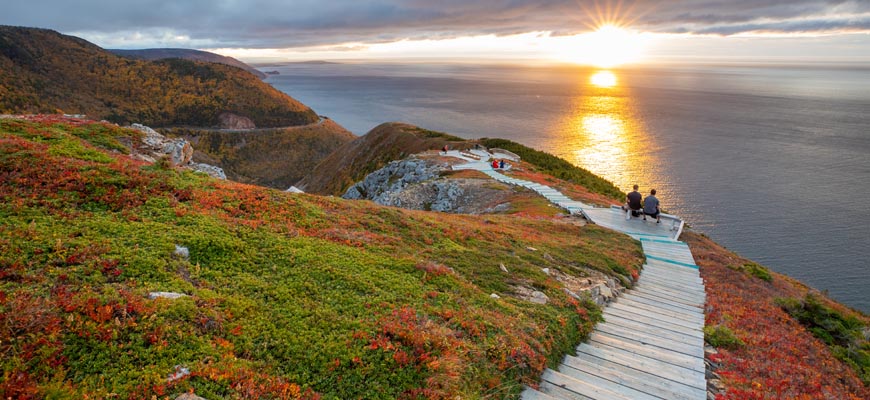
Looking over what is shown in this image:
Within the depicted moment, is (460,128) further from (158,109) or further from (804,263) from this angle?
(158,109)

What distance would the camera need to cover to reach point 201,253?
980cm

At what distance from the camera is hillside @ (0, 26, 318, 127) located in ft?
457

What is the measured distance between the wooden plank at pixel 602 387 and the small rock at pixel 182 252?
8451mm

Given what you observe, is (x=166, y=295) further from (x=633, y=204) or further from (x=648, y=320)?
(x=633, y=204)

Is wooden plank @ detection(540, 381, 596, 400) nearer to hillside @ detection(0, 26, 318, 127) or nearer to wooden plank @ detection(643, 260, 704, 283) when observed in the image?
wooden plank @ detection(643, 260, 704, 283)

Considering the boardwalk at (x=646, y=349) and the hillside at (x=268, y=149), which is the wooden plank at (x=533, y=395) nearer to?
the boardwalk at (x=646, y=349)

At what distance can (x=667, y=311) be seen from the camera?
520 inches

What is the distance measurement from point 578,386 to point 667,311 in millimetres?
6910

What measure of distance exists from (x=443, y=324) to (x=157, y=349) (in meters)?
5.00

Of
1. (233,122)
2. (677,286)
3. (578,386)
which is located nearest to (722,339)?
(677,286)

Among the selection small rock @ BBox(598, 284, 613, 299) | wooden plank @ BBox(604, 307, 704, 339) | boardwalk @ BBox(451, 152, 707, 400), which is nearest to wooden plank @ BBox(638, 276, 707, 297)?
boardwalk @ BBox(451, 152, 707, 400)

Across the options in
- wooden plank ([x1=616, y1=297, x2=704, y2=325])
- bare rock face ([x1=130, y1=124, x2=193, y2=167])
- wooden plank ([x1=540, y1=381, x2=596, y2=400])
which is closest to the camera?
wooden plank ([x1=540, y1=381, x2=596, y2=400])

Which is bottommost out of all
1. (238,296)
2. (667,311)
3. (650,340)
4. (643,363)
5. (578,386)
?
(667,311)

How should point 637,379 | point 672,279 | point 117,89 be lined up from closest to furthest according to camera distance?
point 637,379 → point 672,279 → point 117,89
